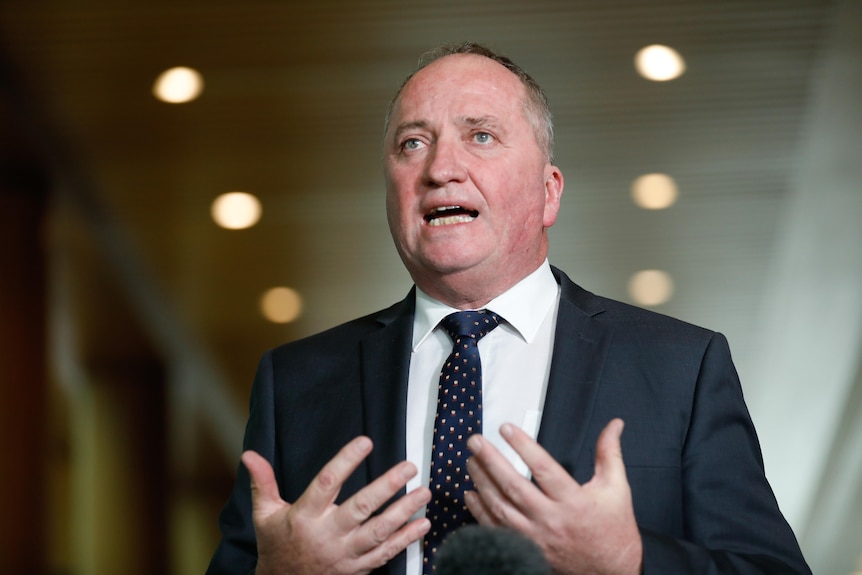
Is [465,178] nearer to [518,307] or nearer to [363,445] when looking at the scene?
[518,307]

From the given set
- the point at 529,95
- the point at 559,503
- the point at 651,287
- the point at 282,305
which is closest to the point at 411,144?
the point at 529,95

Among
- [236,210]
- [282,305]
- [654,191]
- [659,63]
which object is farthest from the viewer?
[282,305]

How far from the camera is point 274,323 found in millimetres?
6379

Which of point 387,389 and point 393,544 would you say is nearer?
point 393,544

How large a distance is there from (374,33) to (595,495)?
365cm

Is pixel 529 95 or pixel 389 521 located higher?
pixel 529 95

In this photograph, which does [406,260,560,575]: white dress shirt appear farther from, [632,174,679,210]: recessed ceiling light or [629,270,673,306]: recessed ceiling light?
[629,270,673,306]: recessed ceiling light

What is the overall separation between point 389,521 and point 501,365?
470 millimetres

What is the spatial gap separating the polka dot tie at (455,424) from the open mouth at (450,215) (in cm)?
15

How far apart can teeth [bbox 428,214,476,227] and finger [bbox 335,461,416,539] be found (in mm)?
551

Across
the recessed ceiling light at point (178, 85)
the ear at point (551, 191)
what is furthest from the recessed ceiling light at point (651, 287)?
the ear at point (551, 191)

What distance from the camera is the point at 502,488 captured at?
1.32 metres

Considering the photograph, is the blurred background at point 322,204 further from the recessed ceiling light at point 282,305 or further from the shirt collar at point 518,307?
the shirt collar at point 518,307

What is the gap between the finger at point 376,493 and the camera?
137 centimetres
